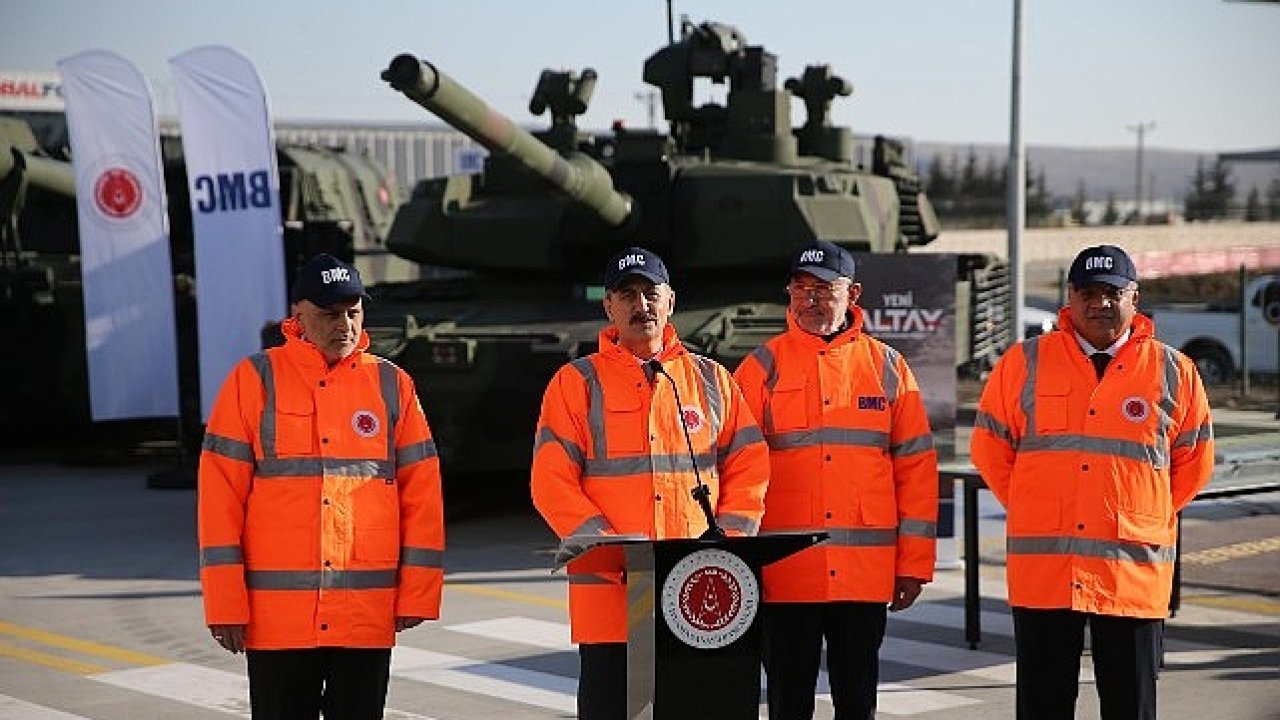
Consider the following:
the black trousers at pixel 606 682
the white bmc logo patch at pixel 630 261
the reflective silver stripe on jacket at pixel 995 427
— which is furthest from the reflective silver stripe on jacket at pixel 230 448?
the reflective silver stripe on jacket at pixel 995 427

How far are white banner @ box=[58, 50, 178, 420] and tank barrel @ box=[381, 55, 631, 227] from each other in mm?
4590

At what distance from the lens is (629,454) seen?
7.15 metres

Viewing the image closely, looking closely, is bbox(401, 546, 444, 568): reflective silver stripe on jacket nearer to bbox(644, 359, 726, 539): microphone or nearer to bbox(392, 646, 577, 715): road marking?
bbox(644, 359, 726, 539): microphone

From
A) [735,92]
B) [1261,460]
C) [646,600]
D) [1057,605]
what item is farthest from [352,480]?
[735,92]

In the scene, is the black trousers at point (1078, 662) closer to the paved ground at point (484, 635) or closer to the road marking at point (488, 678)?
the paved ground at point (484, 635)

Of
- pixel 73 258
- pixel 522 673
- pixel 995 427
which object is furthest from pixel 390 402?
pixel 73 258

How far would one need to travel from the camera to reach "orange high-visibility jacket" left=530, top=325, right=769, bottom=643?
23.2 ft

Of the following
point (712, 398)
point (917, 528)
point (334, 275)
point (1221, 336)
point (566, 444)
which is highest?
point (334, 275)

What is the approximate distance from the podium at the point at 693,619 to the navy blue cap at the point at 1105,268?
156 centimetres

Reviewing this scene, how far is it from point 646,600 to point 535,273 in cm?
1081

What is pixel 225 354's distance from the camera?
1850 cm

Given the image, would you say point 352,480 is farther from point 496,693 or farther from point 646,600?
point 496,693

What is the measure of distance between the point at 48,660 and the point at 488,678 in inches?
93.8

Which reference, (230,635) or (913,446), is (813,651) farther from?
(230,635)
